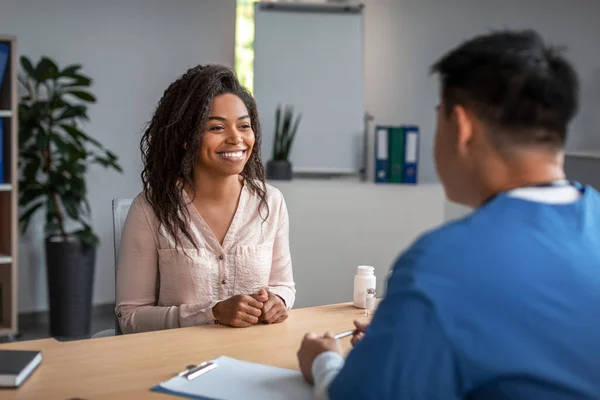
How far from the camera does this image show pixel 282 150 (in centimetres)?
479

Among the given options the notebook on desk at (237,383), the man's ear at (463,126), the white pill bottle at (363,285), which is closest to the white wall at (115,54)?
the white pill bottle at (363,285)

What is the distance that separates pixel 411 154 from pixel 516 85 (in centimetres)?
372

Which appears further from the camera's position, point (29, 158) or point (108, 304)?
point (108, 304)

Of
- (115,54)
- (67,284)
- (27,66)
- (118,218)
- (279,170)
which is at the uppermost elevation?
(115,54)

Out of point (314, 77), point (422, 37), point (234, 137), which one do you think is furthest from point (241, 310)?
point (422, 37)

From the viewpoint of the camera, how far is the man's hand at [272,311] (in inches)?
76.9

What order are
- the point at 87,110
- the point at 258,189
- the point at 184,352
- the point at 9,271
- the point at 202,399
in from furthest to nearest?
the point at 87,110, the point at 9,271, the point at 258,189, the point at 184,352, the point at 202,399

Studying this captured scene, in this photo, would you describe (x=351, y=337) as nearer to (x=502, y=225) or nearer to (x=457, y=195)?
(x=457, y=195)

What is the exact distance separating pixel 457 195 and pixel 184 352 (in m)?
0.80

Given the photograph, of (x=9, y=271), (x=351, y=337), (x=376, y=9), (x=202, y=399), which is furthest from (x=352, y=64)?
(x=202, y=399)

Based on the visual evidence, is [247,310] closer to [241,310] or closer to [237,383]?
[241,310]

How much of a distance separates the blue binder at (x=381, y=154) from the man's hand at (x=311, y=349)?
129 inches

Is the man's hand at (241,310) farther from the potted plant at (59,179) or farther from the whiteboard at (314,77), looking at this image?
the whiteboard at (314,77)

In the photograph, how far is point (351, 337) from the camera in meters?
1.81
